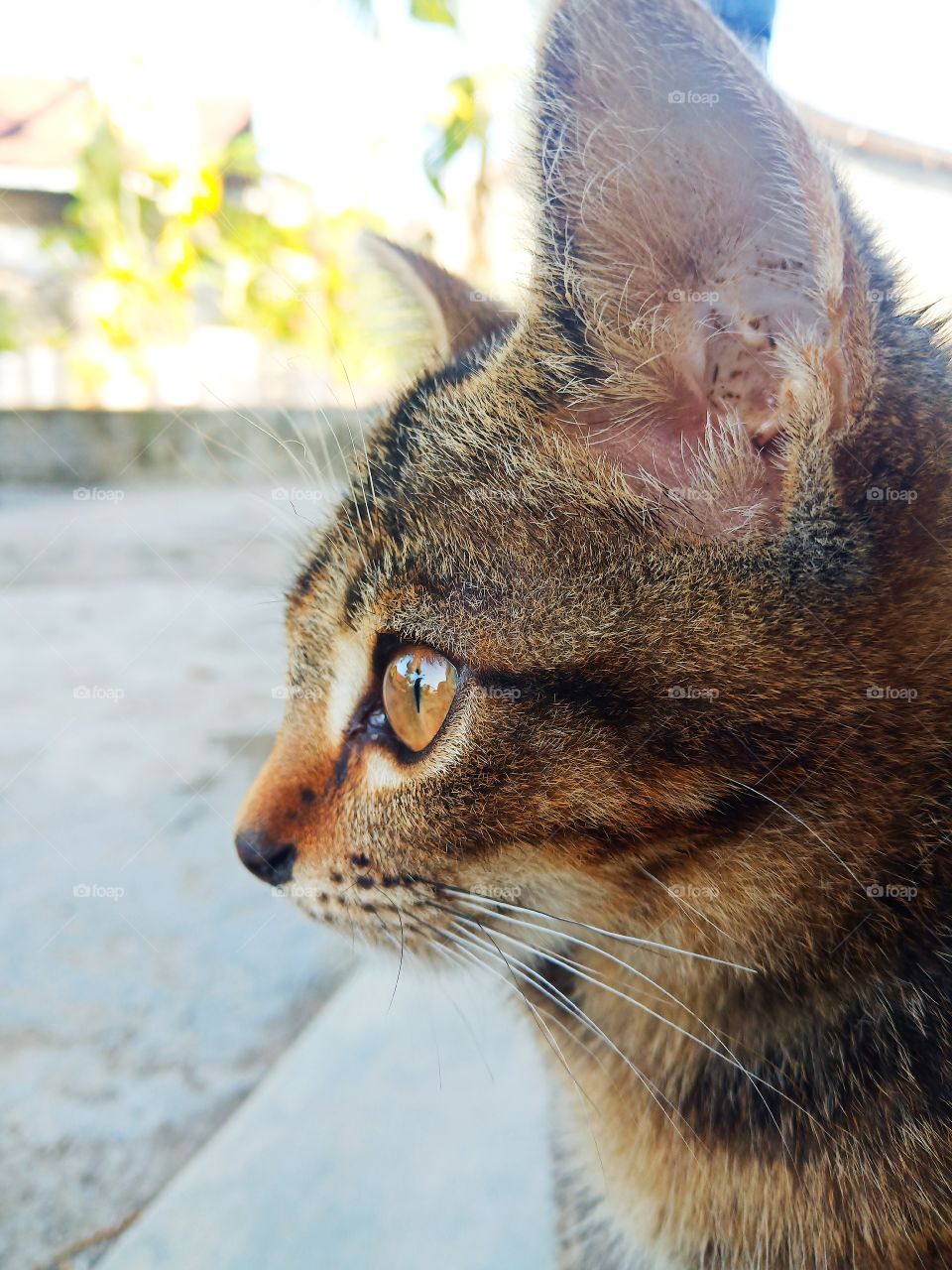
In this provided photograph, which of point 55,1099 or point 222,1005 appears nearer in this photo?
point 55,1099

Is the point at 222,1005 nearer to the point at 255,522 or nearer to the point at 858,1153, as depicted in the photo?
the point at 858,1153

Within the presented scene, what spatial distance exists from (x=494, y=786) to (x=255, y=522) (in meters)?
2.87

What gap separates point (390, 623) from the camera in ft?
2.25

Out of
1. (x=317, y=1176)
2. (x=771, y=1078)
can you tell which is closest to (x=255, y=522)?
(x=317, y=1176)

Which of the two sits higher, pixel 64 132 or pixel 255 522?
pixel 64 132

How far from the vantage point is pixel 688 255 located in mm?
549
